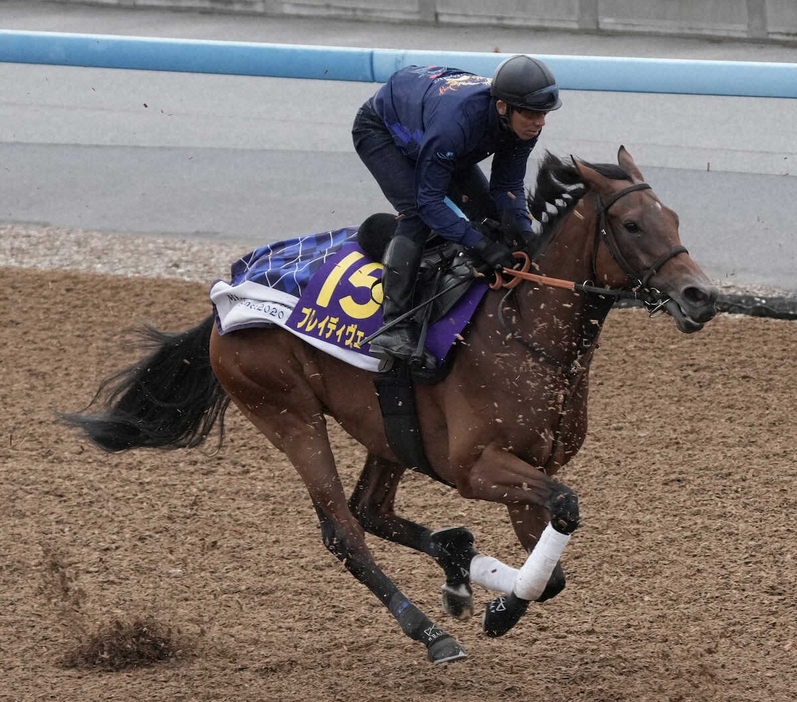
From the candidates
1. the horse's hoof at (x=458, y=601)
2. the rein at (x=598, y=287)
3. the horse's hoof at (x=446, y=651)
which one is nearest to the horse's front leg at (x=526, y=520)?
the horse's hoof at (x=446, y=651)

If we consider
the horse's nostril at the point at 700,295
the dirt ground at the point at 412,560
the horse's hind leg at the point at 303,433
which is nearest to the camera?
the horse's nostril at the point at 700,295

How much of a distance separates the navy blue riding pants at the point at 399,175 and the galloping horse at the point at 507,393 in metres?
0.27

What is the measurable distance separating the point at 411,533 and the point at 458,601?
1.17ft

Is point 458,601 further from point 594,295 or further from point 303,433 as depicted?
point 594,295

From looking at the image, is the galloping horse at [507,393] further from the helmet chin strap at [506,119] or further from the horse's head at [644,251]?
the helmet chin strap at [506,119]

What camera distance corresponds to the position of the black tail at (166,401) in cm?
536

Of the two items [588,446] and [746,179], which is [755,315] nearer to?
[746,179]

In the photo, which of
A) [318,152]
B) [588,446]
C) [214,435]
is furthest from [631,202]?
[318,152]

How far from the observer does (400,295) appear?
14.5ft

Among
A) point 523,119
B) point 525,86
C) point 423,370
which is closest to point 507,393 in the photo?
point 423,370

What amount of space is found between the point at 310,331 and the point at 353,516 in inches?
31.4

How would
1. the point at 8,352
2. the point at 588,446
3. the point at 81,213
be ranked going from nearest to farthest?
the point at 588,446, the point at 8,352, the point at 81,213

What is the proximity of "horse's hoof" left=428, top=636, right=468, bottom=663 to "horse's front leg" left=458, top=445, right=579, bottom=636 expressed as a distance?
13cm

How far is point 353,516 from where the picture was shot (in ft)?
16.2
